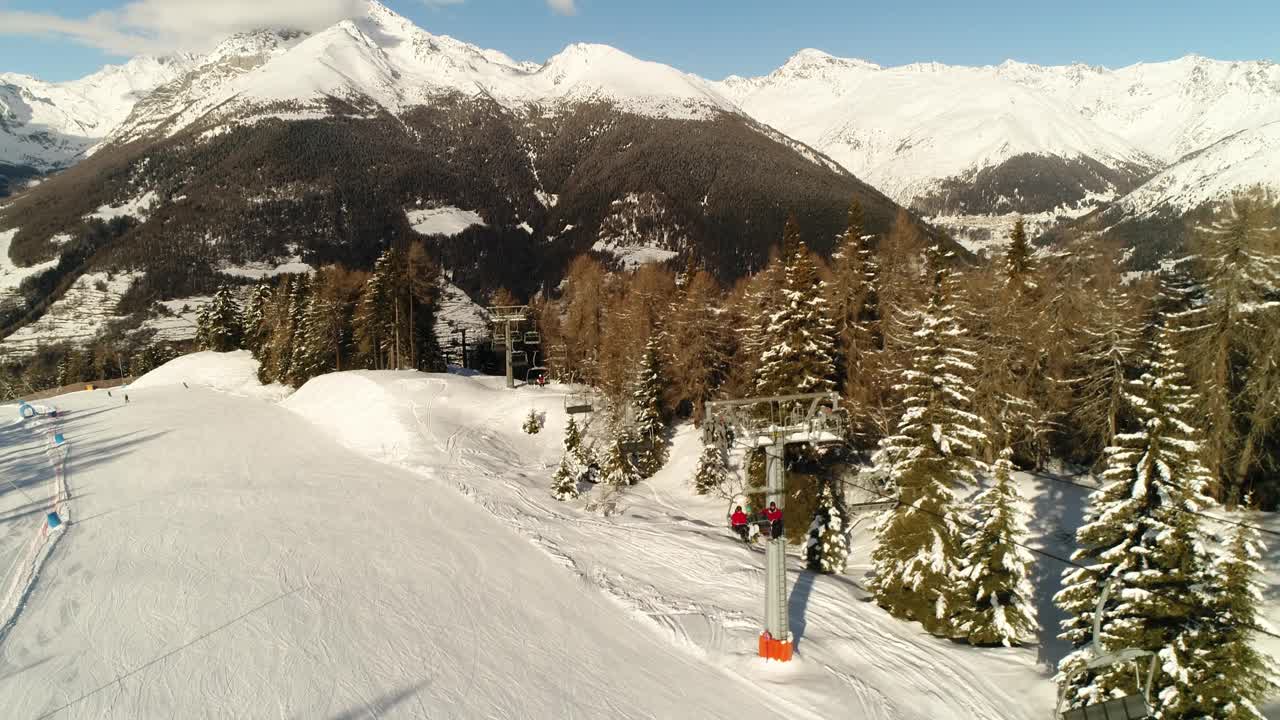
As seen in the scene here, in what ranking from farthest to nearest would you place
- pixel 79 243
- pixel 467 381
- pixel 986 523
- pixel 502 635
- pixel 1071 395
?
pixel 79 243 < pixel 467 381 < pixel 1071 395 < pixel 986 523 < pixel 502 635

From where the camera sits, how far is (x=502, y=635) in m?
15.4

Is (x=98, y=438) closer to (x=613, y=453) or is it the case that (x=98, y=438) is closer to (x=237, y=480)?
(x=237, y=480)

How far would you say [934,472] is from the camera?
17469mm

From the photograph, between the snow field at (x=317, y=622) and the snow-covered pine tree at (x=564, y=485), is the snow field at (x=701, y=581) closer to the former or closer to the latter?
the snow-covered pine tree at (x=564, y=485)

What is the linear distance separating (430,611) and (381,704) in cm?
419

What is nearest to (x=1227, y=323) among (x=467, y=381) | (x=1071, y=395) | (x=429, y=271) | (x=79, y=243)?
(x=1071, y=395)

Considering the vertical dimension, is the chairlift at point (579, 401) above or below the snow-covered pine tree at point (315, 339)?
below

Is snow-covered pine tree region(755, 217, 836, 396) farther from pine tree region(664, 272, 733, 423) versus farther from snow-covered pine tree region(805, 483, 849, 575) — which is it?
pine tree region(664, 272, 733, 423)

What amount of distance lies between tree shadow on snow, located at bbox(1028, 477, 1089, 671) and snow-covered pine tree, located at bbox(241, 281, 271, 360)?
69.4 meters

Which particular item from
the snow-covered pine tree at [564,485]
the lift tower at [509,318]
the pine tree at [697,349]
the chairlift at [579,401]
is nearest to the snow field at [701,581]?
the snow-covered pine tree at [564,485]

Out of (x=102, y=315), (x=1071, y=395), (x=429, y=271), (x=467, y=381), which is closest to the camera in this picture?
(x=1071, y=395)

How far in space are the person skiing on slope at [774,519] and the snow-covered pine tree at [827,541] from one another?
10.1m

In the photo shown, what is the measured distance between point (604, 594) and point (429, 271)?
43178mm

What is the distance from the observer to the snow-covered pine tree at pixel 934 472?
56.0ft
